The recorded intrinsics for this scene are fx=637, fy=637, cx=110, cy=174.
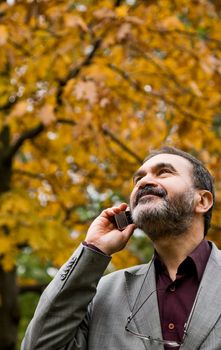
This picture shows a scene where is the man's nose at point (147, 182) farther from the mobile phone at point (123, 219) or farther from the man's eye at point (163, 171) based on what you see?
the mobile phone at point (123, 219)

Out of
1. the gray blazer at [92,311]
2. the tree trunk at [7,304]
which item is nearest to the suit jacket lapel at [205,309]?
the gray blazer at [92,311]

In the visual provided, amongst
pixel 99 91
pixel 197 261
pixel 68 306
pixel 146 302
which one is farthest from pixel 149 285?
pixel 99 91

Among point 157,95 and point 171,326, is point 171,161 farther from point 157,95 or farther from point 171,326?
point 157,95

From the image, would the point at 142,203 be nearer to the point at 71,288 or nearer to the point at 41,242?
the point at 71,288

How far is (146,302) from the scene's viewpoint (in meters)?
2.47

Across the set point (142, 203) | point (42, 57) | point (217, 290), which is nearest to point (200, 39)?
point (42, 57)

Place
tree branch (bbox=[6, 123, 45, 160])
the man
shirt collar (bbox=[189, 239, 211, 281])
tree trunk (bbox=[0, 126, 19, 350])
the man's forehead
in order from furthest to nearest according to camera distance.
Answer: tree trunk (bbox=[0, 126, 19, 350])
tree branch (bbox=[6, 123, 45, 160])
the man's forehead
shirt collar (bbox=[189, 239, 211, 281])
the man

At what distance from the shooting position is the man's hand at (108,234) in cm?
260

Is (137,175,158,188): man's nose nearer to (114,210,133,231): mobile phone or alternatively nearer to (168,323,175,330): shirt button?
(114,210,133,231): mobile phone

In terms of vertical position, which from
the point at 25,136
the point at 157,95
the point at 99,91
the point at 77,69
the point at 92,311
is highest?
the point at 92,311

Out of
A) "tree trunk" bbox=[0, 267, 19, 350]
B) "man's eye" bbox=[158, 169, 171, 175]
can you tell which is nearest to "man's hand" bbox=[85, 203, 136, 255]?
"man's eye" bbox=[158, 169, 171, 175]

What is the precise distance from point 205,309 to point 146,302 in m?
0.27

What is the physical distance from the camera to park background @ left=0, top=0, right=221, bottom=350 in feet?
14.5

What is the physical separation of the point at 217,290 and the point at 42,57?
122 inches
